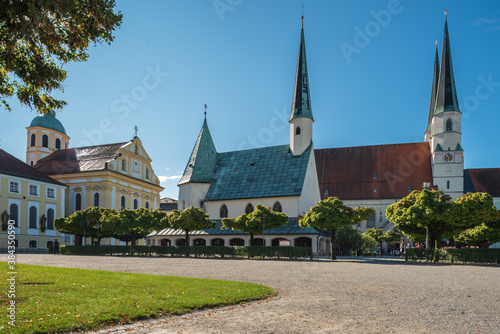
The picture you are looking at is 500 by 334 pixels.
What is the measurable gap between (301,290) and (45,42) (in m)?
9.96

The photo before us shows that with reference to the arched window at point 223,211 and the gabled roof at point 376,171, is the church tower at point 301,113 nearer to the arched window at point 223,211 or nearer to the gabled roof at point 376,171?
the arched window at point 223,211

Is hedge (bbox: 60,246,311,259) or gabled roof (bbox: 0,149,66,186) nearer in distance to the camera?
hedge (bbox: 60,246,311,259)

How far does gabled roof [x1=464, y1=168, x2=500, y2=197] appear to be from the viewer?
7481 centimetres

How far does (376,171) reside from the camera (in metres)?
77.5

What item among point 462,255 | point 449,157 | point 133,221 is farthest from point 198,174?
point 449,157

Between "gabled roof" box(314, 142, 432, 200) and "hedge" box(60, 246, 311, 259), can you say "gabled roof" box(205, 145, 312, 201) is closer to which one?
"hedge" box(60, 246, 311, 259)

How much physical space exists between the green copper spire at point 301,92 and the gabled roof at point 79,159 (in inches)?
1215

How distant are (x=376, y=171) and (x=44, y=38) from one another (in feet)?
237

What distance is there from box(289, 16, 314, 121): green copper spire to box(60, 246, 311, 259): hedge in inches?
927

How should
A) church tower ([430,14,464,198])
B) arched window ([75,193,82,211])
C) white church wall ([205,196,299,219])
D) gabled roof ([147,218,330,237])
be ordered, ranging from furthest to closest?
church tower ([430,14,464,198]) < arched window ([75,193,82,211]) < white church wall ([205,196,299,219]) < gabled roof ([147,218,330,237])

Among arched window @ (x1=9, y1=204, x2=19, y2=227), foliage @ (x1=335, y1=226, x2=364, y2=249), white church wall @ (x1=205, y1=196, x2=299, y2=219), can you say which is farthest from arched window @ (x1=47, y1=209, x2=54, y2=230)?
foliage @ (x1=335, y1=226, x2=364, y2=249)

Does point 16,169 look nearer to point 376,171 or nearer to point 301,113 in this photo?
point 301,113

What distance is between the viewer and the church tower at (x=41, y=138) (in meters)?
82.9

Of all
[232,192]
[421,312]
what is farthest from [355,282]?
[232,192]
